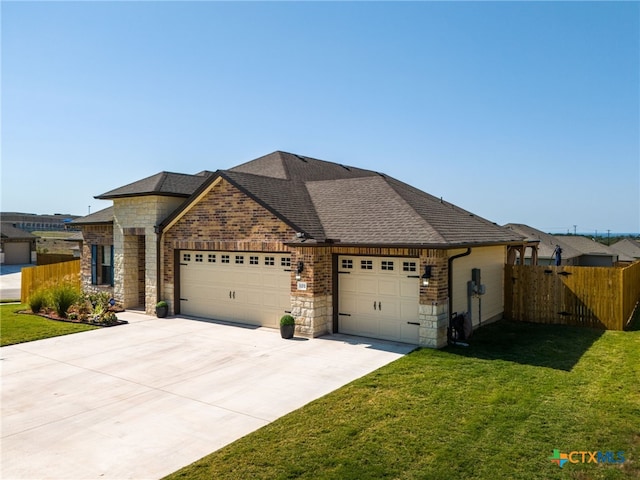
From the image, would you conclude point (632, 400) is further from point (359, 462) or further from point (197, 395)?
point (197, 395)

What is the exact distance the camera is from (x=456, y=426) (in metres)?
7.04

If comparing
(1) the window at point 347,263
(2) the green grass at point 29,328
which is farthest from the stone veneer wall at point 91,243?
(1) the window at point 347,263

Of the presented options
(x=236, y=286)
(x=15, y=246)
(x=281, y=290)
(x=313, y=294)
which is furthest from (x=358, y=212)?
(x=15, y=246)

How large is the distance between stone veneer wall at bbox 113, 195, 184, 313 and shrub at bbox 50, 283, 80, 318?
221cm

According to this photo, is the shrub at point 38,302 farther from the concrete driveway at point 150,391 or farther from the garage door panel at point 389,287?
the garage door panel at point 389,287

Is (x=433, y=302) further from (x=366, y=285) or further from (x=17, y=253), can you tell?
(x=17, y=253)

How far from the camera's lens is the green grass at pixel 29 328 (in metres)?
13.5

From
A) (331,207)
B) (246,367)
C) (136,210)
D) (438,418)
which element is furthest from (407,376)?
(136,210)

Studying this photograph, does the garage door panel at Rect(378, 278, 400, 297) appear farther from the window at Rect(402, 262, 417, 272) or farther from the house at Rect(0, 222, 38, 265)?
the house at Rect(0, 222, 38, 265)

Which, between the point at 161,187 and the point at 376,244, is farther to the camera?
the point at 161,187

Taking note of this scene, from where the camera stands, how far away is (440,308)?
466 inches

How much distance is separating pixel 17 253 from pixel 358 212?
46017mm

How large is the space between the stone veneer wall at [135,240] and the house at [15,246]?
34.3 m

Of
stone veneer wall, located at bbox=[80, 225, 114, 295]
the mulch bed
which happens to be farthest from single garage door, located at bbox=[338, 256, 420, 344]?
stone veneer wall, located at bbox=[80, 225, 114, 295]
